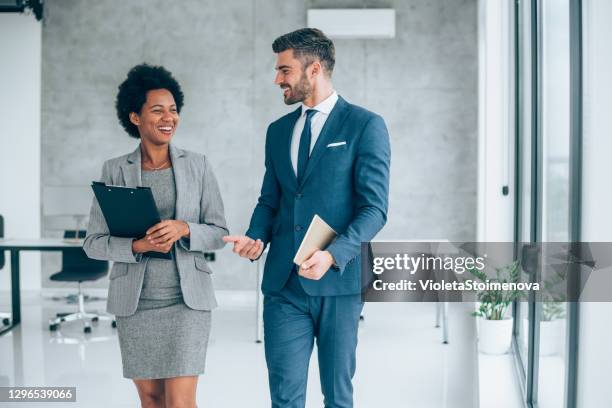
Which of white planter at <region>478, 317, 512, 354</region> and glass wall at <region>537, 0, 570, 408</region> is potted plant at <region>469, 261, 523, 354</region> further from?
glass wall at <region>537, 0, 570, 408</region>

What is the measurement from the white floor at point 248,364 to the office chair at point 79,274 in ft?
0.30

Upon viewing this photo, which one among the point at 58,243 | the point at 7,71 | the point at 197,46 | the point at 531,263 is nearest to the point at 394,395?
the point at 531,263

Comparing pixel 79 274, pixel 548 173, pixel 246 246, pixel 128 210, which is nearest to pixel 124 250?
pixel 128 210

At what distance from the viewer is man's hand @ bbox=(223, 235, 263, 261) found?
87.5 inches

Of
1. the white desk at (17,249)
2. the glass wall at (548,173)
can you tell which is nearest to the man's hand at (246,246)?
the glass wall at (548,173)

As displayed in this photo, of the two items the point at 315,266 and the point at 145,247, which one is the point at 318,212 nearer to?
the point at 315,266

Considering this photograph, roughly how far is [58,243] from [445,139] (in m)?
3.92

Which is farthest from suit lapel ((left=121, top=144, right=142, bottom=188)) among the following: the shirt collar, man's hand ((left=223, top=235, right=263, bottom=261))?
the shirt collar

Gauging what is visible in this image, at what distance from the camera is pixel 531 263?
3.59 metres

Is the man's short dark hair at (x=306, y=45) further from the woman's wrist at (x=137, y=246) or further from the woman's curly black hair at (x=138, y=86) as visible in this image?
the woman's wrist at (x=137, y=246)

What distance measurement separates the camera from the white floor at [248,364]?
4.12 meters

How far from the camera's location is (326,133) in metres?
2.25

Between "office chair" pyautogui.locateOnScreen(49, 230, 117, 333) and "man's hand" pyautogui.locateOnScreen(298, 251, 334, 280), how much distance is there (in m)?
4.29

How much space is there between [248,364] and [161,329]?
8.45ft
